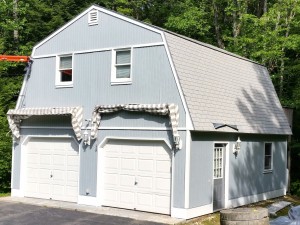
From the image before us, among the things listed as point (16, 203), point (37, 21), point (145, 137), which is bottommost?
point (16, 203)

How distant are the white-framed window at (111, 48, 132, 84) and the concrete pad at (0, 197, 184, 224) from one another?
14.1ft

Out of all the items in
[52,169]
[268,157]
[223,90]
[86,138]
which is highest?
[223,90]

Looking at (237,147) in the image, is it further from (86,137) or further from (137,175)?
(86,137)

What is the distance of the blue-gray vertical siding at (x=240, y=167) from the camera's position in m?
13.6

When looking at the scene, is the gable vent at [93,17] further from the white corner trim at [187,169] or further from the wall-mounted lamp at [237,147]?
the wall-mounted lamp at [237,147]

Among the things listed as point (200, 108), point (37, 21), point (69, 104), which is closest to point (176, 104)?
point (200, 108)

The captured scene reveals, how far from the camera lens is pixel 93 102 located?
50.9ft

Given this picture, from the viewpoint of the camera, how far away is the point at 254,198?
1694 cm

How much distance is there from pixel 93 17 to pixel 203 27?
13959mm

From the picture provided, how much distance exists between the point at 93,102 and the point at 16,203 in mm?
4651

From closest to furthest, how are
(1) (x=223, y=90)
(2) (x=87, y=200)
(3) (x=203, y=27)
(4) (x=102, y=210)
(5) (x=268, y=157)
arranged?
1. (4) (x=102, y=210)
2. (2) (x=87, y=200)
3. (1) (x=223, y=90)
4. (5) (x=268, y=157)
5. (3) (x=203, y=27)

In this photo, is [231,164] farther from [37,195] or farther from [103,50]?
[37,195]

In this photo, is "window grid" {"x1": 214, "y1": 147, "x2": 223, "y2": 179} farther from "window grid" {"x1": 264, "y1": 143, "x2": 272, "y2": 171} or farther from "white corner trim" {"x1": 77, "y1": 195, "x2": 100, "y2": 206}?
"white corner trim" {"x1": 77, "y1": 195, "x2": 100, "y2": 206}

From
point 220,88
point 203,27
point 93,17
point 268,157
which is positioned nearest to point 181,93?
point 220,88
